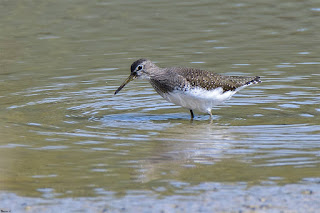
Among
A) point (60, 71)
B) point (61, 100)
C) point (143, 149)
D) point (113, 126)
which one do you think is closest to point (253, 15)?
point (60, 71)

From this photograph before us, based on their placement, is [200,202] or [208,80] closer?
[200,202]

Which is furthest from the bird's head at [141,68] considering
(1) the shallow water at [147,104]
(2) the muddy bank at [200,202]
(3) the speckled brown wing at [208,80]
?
(2) the muddy bank at [200,202]

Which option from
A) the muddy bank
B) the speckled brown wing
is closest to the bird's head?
the speckled brown wing

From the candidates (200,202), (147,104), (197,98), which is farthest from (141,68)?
(200,202)

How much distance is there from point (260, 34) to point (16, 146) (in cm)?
1125

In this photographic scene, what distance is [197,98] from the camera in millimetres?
12844

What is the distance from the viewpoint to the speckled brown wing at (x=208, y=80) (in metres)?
12.9

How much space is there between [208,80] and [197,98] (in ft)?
1.63

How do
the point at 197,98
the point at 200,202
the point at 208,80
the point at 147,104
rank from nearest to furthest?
the point at 200,202 < the point at 197,98 < the point at 208,80 < the point at 147,104

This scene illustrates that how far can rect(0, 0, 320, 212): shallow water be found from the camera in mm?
9070

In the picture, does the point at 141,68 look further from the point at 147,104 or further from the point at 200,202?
the point at 200,202

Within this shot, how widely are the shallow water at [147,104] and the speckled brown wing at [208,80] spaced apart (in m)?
0.55

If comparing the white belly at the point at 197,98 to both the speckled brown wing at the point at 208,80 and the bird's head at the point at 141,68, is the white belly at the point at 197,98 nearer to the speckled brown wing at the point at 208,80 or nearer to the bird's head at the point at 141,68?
the speckled brown wing at the point at 208,80

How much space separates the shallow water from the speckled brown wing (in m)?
0.55
